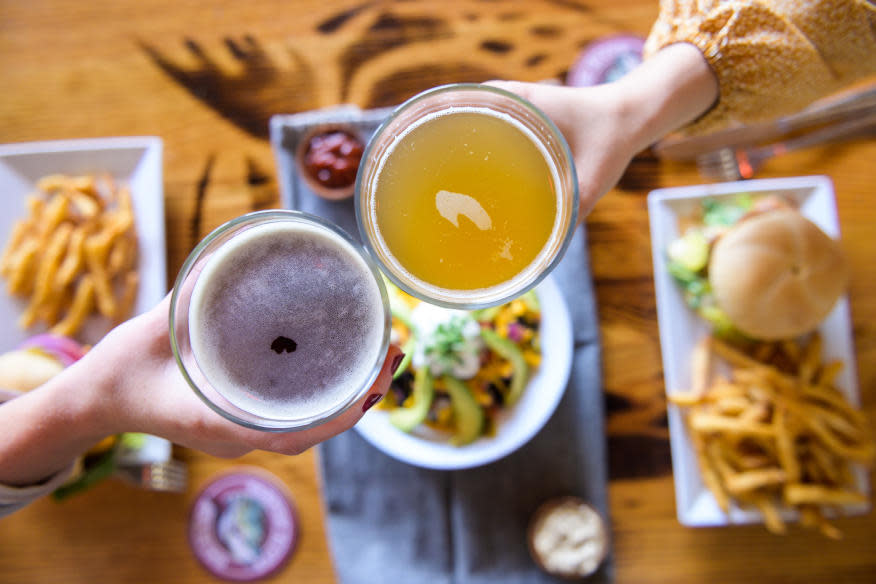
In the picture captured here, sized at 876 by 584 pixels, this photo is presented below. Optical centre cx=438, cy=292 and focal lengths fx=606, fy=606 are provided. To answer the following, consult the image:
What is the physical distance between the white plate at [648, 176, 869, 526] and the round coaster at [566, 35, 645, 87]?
398 mm

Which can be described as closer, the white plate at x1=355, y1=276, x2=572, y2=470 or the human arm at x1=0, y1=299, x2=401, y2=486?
the human arm at x1=0, y1=299, x2=401, y2=486

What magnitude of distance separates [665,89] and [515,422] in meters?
0.87

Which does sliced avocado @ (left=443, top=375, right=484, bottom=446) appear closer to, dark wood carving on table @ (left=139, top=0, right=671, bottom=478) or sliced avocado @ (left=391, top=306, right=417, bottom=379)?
sliced avocado @ (left=391, top=306, right=417, bottom=379)

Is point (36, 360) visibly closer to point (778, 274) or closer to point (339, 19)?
point (339, 19)

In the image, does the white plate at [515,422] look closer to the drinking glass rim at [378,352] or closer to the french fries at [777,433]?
the french fries at [777,433]

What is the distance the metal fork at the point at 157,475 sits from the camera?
176 centimetres

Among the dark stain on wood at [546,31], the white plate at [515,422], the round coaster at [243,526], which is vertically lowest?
the round coaster at [243,526]

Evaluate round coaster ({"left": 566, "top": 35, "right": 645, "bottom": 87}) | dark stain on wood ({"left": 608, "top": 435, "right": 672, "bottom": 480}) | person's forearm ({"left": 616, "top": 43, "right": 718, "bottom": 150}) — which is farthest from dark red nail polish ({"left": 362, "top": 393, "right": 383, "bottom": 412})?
round coaster ({"left": 566, "top": 35, "right": 645, "bottom": 87})

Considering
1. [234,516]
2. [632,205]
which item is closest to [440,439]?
[234,516]

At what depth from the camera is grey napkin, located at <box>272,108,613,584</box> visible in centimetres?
176

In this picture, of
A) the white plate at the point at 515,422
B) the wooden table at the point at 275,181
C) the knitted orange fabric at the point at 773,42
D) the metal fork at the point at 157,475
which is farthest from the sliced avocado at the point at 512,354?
the metal fork at the point at 157,475

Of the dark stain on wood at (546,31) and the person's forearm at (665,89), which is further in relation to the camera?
the dark stain on wood at (546,31)

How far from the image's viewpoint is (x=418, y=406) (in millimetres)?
1538

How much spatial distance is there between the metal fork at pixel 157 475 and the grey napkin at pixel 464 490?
45cm
